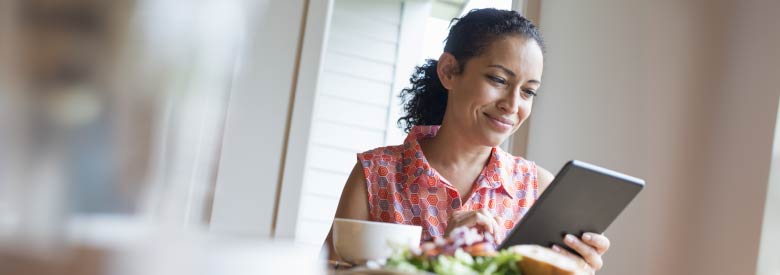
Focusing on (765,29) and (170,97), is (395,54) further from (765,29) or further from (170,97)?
(170,97)

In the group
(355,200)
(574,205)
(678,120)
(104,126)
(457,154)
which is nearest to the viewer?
(104,126)

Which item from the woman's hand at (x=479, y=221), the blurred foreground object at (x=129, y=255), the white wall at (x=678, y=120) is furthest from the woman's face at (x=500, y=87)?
the blurred foreground object at (x=129, y=255)

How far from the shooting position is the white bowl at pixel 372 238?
835 millimetres

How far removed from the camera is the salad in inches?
25.4

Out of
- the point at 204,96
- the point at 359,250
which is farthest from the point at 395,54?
the point at 204,96

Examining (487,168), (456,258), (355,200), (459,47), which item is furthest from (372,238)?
(459,47)

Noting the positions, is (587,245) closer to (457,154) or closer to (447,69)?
(457,154)

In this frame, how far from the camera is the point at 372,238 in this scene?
0.84m

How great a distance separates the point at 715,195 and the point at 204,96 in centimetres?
210

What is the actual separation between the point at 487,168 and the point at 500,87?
184 mm

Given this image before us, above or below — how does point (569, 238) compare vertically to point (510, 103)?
below

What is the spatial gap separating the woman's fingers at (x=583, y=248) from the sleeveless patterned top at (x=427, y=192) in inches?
18.0

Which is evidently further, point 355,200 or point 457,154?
point 457,154

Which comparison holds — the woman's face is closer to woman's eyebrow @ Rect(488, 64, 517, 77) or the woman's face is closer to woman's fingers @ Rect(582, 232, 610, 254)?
woman's eyebrow @ Rect(488, 64, 517, 77)
